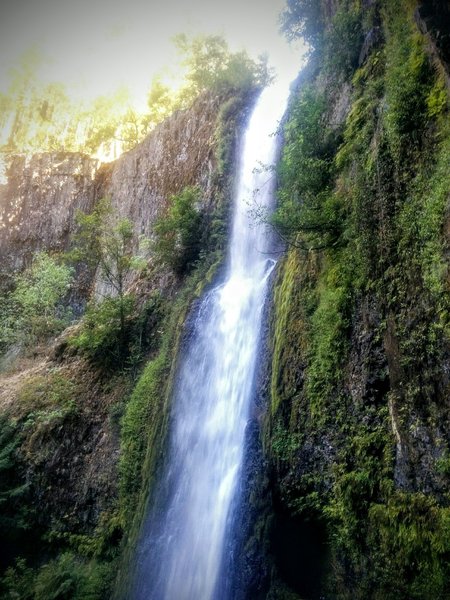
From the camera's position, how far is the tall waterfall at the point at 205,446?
20.8 ft

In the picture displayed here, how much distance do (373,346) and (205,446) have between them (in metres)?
3.94

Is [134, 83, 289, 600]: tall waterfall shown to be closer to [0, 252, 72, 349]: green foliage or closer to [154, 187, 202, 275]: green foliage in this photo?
[154, 187, 202, 275]: green foliage

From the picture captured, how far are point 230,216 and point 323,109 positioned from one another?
5.54 meters

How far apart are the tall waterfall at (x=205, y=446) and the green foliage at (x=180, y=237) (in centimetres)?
280

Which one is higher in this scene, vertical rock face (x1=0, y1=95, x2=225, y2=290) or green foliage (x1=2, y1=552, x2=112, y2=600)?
vertical rock face (x1=0, y1=95, x2=225, y2=290)

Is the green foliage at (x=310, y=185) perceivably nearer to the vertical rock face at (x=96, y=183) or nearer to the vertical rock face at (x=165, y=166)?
the vertical rock face at (x=165, y=166)

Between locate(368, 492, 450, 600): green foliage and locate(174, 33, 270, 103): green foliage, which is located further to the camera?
locate(174, 33, 270, 103): green foliage

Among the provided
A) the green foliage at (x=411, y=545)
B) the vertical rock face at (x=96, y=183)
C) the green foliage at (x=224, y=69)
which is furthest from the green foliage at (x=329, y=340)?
the green foliage at (x=224, y=69)

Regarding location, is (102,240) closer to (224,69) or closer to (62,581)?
(62,581)

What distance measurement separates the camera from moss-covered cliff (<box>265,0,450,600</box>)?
4.22m

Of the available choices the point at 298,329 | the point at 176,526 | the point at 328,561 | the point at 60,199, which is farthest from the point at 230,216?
the point at 60,199

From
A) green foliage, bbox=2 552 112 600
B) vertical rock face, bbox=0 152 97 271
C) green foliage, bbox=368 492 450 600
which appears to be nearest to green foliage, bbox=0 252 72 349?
vertical rock face, bbox=0 152 97 271

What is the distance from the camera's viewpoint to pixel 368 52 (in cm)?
779

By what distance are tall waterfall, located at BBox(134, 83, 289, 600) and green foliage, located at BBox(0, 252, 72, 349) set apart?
10.8 metres
